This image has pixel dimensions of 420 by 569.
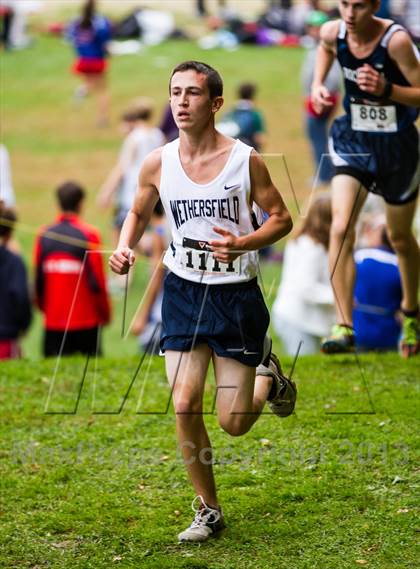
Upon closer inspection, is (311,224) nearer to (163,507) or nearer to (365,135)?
(365,135)

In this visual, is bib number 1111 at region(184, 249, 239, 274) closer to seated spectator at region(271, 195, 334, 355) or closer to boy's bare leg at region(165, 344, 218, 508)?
boy's bare leg at region(165, 344, 218, 508)

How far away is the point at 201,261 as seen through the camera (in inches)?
222

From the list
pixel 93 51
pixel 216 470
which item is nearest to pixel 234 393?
pixel 216 470

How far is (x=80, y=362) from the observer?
923 centimetres

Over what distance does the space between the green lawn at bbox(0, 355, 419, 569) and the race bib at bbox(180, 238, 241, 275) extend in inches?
53.3

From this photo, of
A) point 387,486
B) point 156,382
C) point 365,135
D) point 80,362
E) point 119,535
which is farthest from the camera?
point 80,362

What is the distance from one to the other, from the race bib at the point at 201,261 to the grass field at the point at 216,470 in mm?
1353

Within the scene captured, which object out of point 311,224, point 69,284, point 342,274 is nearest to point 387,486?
point 342,274

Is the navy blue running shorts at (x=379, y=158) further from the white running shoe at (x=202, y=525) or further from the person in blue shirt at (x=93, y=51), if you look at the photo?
the person in blue shirt at (x=93, y=51)

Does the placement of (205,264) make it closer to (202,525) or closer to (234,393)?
(234,393)

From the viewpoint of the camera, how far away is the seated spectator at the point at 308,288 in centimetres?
923

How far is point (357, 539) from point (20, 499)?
190cm

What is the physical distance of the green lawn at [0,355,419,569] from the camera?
5785mm

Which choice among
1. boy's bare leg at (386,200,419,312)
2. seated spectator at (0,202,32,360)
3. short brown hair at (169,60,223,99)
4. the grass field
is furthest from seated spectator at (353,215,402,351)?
short brown hair at (169,60,223,99)
